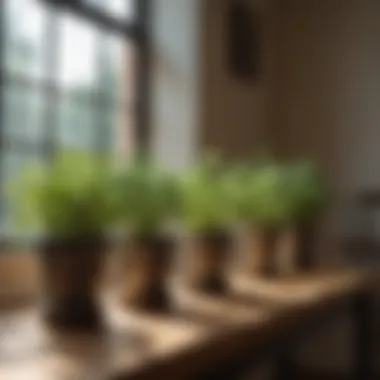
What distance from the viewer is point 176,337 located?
1680 millimetres

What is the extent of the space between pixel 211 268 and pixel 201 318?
1.79ft

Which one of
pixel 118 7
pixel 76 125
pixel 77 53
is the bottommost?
pixel 76 125

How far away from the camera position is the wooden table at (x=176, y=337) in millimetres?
1384

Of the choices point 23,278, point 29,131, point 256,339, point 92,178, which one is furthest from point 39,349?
point 29,131

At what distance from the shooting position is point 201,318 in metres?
1.95

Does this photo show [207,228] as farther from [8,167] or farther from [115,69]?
[115,69]

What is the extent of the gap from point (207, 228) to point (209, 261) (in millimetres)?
87

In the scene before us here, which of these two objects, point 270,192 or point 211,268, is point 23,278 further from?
point 270,192

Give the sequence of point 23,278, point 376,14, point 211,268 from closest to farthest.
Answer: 1. point 23,278
2. point 211,268
3. point 376,14

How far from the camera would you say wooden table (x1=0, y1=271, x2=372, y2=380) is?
1384mm

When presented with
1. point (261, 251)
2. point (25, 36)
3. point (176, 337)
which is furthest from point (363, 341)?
point (176, 337)

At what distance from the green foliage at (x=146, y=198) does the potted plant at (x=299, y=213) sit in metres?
0.96

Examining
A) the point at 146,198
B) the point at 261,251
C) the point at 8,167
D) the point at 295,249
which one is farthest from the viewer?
the point at 295,249

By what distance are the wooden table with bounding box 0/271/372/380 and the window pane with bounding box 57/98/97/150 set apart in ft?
2.22
